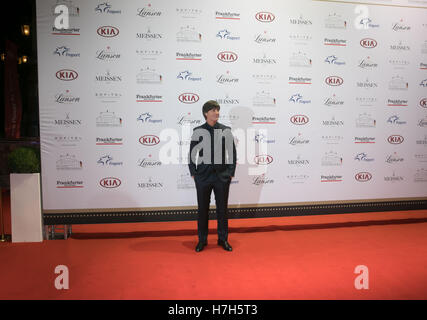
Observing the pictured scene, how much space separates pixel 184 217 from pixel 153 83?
178 centimetres

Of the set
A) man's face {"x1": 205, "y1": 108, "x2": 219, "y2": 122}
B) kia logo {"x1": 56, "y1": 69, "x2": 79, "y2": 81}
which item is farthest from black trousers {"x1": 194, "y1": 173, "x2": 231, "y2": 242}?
kia logo {"x1": 56, "y1": 69, "x2": 79, "y2": 81}

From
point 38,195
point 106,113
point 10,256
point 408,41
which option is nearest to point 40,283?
point 10,256

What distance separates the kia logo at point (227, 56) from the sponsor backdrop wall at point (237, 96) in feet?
0.05

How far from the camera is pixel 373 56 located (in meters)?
4.12

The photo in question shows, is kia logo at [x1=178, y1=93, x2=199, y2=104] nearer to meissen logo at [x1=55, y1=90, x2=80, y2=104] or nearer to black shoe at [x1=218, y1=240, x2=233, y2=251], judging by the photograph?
meissen logo at [x1=55, y1=90, x2=80, y2=104]

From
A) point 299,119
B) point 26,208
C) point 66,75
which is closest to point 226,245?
point 299,119

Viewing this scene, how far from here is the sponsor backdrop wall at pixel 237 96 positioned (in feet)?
11.8

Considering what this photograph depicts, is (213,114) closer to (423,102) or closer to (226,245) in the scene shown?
(226,245)

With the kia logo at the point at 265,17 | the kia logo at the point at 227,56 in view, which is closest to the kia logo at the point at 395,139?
the kia logo at the point at 265,17

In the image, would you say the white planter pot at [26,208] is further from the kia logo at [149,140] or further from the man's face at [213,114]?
the man's face at [213,114]

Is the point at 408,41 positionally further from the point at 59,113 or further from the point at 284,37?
→ the point at 59,113

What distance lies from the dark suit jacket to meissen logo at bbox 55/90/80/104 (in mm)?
1698

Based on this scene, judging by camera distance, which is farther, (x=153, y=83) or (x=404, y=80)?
(x=404, y=80)

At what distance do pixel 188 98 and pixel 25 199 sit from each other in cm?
227
